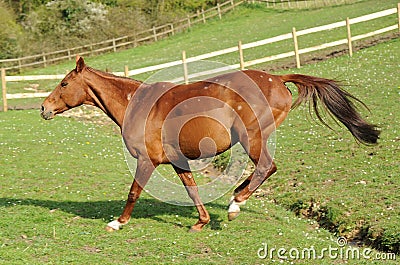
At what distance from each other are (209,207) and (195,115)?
7.68ft

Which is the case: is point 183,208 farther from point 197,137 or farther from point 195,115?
point 195,115

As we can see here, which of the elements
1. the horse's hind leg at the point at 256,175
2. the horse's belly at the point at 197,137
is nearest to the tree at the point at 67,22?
the horse's belly at the point at 197,137

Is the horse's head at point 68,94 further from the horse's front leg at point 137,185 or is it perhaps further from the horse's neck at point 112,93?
the horse's front leg at point 137,185

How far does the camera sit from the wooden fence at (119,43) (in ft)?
140

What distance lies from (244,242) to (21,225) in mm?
3594

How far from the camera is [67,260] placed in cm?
745

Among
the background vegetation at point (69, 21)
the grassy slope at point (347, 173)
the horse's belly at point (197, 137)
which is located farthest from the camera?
the background vegetation at point (69, 21)

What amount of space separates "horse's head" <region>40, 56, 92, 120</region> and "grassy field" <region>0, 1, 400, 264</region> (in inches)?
72.5

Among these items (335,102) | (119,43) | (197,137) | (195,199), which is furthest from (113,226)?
(119,43)

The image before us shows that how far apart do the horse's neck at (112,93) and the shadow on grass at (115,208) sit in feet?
5.75

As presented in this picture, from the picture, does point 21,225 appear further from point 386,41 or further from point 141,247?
point 386,41

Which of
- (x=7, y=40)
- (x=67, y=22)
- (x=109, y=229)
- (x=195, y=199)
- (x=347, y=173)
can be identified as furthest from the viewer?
(x=67, y=22)

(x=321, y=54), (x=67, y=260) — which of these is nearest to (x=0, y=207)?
(x=67, y=260)

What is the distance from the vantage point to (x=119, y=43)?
46344 mm
